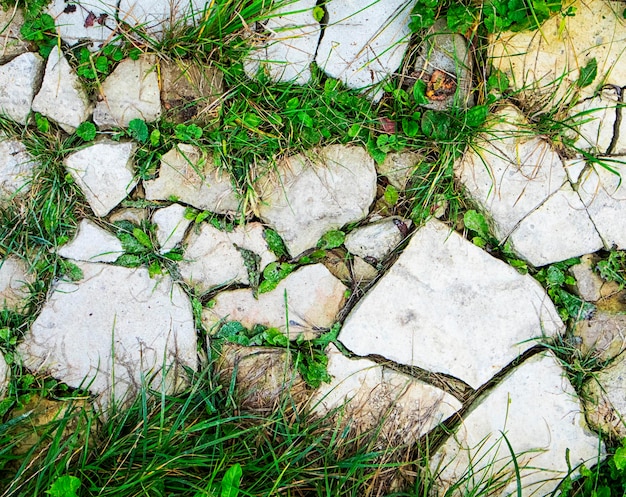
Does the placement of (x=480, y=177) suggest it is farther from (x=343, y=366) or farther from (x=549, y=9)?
(x=343, y=366)

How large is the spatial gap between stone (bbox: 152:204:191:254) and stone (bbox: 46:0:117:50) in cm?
65

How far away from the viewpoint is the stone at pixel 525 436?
2.13 m

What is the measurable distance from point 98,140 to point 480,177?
142 centimetres

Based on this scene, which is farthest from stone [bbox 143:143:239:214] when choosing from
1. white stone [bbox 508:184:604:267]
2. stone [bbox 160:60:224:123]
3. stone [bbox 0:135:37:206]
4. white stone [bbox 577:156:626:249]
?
white stone [bbox 577:156:626:249]

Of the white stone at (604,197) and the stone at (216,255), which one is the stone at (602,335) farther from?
the stone at (216,255)

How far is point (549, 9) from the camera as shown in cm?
207

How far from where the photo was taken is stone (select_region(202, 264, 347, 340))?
7.13 ft

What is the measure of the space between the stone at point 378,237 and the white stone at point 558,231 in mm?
420

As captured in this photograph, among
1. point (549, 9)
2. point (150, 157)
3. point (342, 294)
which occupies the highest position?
point (549, 9)

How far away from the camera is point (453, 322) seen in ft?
7.09

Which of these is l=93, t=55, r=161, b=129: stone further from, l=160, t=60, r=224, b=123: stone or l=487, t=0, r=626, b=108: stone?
l=487, t=0, r=626, b=108: stone

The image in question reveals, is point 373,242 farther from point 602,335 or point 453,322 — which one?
point 602,335

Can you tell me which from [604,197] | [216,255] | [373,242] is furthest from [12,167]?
[604,197]

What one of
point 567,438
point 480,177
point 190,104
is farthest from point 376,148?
point 567,438
